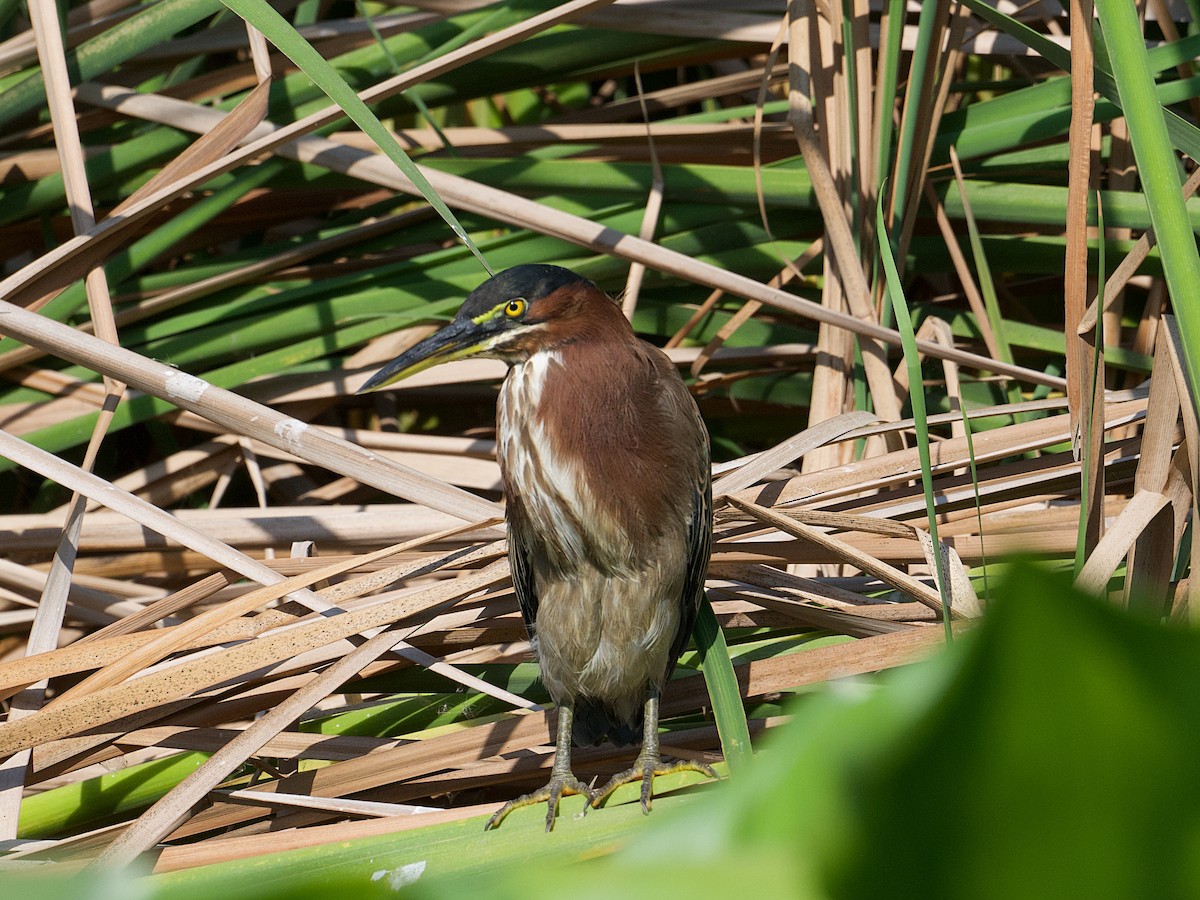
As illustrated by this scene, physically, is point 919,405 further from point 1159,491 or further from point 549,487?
point 549,487

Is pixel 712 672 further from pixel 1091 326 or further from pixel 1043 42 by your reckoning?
pixel 1043 42

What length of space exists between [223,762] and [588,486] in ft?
2.68

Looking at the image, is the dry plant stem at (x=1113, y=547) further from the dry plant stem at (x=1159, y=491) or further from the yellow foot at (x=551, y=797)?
the yellow foot at (x=551, y=797)

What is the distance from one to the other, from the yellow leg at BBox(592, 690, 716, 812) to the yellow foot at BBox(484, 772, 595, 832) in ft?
0.14

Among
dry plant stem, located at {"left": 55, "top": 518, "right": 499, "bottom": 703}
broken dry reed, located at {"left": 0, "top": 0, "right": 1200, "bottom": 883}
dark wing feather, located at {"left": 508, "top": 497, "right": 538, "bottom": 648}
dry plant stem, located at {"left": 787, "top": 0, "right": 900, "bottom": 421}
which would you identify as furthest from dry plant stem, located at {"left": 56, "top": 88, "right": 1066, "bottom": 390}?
dry plant stem, located at {"left": 55, "top": 518, "right": 499, "bottom": 703}

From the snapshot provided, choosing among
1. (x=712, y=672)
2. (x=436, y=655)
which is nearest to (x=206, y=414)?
(x=436, y=655)

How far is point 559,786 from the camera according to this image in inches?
76.7

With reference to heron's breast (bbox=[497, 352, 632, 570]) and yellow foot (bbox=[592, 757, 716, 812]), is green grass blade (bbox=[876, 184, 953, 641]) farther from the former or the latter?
heron's breast (bbox=[497, 352, 632, 570])

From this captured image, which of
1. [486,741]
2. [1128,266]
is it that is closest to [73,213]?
[486,741]

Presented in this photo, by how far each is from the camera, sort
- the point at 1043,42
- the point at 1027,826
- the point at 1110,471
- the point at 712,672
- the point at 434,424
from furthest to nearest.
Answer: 1. the point at 434,424
2. the point at 1110,471
3. the point at 1043,42
4. the point at 712,672
5. the point at 1027,826

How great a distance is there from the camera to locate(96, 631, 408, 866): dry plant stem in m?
1.67

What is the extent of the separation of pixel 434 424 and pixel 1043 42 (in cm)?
210

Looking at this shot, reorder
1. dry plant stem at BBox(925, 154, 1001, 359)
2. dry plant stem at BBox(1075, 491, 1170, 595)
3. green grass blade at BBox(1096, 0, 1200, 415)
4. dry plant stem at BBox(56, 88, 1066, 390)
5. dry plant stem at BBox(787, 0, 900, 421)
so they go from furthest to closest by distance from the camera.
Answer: dry plant stem at BBox(925, 154, 1001, 359) < dry plant stem at BBox(787, 0, 900, 421) < dry plant stem at BBox(56, 88, 1066, 390) < dry plant stem at BBox(1075, 491, 1170, 595) < green grass blade at BBox(1096, 0, 1200, 415)

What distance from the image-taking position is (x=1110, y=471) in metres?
2.38
